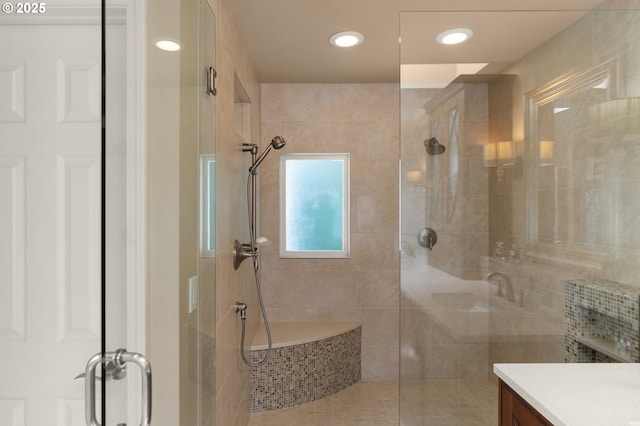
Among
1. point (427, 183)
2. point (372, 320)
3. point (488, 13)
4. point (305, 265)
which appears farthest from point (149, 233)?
point (372, 320)

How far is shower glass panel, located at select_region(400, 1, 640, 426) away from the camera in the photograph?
1.78 meters

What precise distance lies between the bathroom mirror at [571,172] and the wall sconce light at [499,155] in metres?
0.08

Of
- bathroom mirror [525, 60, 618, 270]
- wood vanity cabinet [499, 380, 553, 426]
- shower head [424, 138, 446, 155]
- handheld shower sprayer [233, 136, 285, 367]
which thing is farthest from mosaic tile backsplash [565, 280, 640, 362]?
handheld shower sprayer [233, 136, 285, 367]

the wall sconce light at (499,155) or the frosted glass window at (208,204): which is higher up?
the wall sconce light at (499,155)

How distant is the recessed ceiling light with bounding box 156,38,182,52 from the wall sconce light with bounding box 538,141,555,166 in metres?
1.59

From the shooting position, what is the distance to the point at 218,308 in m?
1.85

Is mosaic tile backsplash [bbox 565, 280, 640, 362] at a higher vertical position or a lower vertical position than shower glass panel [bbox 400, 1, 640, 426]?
lower

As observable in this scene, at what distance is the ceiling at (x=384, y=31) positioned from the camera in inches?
72.5

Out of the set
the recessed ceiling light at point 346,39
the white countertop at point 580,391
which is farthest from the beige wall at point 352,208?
the white countertop at point 580,391

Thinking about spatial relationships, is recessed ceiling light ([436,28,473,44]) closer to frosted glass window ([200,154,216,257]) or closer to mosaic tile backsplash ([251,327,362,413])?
frosted glass window ([200,154,216,257])

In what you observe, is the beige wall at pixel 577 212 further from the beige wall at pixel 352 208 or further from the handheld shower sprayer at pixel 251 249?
the beige wall at pixel 352 208

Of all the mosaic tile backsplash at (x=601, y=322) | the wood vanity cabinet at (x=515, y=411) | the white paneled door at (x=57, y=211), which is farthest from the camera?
the mosaic tile backsplash at (x=601, y=322)

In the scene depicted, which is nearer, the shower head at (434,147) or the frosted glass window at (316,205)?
the shower head at (434,147)

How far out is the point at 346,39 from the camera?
264cm
